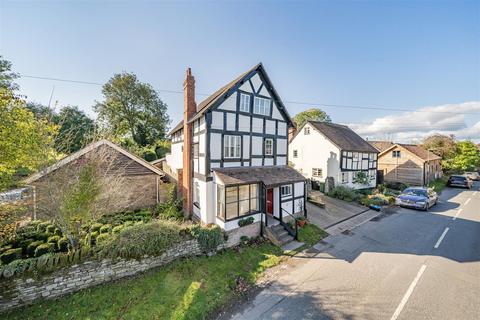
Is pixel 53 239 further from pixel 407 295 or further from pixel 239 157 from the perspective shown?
pixel 407 295

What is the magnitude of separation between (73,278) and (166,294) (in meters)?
3.38

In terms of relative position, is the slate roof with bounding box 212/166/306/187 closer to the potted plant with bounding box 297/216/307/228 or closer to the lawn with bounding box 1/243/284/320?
the potted plant with bounding box 297/216/307/228

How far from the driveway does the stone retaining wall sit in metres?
9.75

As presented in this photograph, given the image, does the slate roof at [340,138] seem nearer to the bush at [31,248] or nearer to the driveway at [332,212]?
the driveway at [332,212]

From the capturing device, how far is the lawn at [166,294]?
21.5 feet

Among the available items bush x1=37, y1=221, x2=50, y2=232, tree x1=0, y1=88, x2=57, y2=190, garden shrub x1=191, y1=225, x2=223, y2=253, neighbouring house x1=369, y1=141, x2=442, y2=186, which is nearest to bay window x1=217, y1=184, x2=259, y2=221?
garden shrub x1=191, y1=225, x2=223, y2=253

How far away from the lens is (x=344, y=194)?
1997 centimetres

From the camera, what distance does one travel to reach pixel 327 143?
2356cm

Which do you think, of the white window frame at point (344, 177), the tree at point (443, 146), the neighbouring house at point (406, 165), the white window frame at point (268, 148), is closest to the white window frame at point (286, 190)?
the white window frame at point (268, 148)

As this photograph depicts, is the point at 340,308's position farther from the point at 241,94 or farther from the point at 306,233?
the point at 241,94

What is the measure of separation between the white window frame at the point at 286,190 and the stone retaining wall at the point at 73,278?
264 inches

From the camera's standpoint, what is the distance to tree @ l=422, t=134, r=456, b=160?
38531mm

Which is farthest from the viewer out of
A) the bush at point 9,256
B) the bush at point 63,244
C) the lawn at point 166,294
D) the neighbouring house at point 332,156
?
the neighbouring house at point 332,156

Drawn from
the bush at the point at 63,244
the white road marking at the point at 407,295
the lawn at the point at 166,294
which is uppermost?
the bush at the point at 63,244
